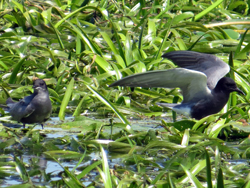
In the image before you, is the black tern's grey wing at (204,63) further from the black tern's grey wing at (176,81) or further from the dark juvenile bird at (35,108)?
the dark juvenile bird at (35,108)

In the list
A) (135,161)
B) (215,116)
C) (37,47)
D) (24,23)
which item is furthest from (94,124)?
(24,23)

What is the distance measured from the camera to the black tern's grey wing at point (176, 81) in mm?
4188

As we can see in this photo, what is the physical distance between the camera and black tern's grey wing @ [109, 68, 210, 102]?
419 cm

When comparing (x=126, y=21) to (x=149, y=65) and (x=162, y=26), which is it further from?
(x=149, y=65)

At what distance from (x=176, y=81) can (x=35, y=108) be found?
140 cm

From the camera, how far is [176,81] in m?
4.55

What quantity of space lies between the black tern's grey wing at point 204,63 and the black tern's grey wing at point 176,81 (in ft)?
1.10

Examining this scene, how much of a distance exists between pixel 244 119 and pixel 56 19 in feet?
12.8

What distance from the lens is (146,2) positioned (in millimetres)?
8328

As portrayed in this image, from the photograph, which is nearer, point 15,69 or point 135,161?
point 135,161

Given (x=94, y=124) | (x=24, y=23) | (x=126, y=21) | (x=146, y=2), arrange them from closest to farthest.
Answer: (x=94, y=124) < (x=24, y=23) < (x=126, y=21) < (x=146, y=2)

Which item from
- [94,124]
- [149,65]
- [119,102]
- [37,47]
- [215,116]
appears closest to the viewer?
[94,124]

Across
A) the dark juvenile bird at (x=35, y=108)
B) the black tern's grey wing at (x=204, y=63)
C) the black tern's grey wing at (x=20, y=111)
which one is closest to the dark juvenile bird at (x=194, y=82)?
the black tern's grey wing at (x=204, y=63)

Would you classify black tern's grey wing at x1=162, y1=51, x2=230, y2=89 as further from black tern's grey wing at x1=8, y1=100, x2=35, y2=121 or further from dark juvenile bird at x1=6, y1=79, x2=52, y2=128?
black tern's grey wing at x1=8, y1=100, x2=35, y2=121
